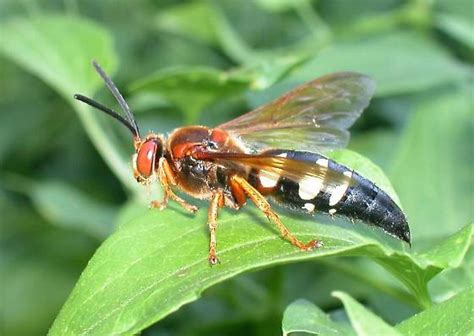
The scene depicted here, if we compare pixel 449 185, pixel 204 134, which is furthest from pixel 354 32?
pixel 204 134

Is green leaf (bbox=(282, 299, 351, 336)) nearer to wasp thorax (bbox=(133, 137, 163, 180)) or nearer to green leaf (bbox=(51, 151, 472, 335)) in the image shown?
green leaf (bbox=(51, 151, 472, 335))

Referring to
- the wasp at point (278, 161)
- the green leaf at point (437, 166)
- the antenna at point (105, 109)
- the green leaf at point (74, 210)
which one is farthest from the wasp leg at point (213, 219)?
the green leaf at point (74, 210)

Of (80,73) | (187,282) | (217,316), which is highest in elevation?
(80,73)

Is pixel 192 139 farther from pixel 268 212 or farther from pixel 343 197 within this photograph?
pixel 343 197

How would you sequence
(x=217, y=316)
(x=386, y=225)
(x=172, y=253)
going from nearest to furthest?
(x=172, y=253) < (x=386, y=225) < (x=217, y=316)

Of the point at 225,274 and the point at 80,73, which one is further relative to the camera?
the point at 80,73

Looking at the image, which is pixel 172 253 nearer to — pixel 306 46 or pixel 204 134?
pixel 204 134

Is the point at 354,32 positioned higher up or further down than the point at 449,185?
higher up

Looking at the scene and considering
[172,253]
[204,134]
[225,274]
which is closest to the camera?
[225,274]
